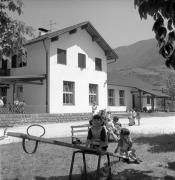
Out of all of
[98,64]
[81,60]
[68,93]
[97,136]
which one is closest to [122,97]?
[98,64]

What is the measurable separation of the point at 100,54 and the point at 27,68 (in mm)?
6666

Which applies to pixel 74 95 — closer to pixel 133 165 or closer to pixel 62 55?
pixel 62 55

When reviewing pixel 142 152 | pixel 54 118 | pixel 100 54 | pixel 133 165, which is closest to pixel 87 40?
pixel 100 54

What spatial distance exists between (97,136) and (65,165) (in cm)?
138

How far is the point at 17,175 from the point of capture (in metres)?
5.97

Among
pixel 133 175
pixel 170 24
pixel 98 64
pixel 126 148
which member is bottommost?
pixel 133 175

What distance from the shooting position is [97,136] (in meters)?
5.88

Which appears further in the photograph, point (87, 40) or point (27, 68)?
point (87, 40)

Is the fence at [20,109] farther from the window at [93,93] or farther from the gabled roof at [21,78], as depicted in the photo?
the window at [93,93]

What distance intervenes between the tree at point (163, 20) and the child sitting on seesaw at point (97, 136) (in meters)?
2.26

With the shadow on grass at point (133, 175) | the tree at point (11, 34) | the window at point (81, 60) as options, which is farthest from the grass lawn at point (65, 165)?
the window at point (81, 60)

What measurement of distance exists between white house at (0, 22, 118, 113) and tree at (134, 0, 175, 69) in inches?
653

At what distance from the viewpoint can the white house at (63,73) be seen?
70.0 feet

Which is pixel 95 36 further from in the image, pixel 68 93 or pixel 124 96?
pixel 124 96
